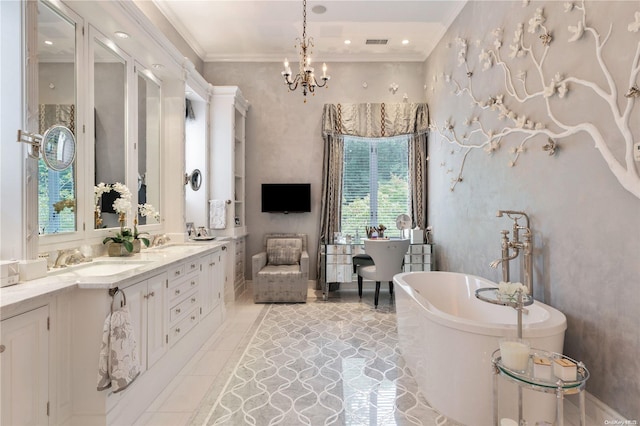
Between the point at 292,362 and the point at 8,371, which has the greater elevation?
the point at 8,371

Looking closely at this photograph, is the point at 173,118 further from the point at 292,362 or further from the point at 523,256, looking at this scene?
the point at 523,256

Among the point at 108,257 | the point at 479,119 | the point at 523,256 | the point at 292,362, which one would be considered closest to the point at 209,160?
the point at 108,257

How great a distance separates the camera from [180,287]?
2684 mm

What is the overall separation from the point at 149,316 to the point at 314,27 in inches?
151

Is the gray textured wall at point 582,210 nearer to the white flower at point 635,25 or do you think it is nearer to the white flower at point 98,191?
the white flower at point 635,25

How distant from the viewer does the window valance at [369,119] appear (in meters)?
4.96

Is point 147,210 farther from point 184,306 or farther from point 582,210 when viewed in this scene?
point 582,210

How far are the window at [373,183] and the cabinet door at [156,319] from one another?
10.5 ft

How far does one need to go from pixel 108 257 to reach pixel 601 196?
341 cm

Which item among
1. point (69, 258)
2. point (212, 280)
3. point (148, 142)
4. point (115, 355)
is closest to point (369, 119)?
point (148, 142)

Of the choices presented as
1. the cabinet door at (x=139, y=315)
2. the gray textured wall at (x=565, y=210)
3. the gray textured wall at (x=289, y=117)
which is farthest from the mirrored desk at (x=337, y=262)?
the cabinet door at (x=139, y=315)

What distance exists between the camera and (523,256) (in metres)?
2.53

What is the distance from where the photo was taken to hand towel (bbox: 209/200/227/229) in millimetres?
4508

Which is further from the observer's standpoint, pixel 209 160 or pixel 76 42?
pixel 209 160
